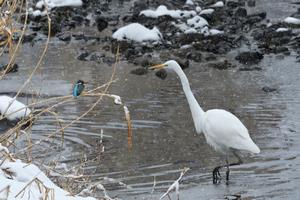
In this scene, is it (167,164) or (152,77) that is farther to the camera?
(152,77)

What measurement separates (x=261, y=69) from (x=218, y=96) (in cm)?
281

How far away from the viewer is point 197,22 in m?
21.6

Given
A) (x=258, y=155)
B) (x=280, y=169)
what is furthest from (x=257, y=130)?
(x=280, y=169)

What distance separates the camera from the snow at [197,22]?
69.5ft

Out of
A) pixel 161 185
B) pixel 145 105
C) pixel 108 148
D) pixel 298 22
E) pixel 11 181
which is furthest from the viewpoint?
pixel 298 22

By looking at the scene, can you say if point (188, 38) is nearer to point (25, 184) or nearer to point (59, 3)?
point (59, 3)

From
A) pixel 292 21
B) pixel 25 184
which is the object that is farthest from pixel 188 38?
pixel 25 184

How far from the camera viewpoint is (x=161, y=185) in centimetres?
854

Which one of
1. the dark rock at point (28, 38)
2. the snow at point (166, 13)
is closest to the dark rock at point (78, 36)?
the dark rock at point (28, 38)

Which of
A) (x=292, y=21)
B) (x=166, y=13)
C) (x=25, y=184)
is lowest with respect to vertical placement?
(x=166, y=13)

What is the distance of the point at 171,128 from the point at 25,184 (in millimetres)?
6864

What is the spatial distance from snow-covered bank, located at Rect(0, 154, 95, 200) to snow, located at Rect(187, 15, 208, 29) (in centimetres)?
1653

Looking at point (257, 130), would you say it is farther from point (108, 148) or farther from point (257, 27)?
point (257, 27)

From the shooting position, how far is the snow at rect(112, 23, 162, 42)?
19.7 metres
